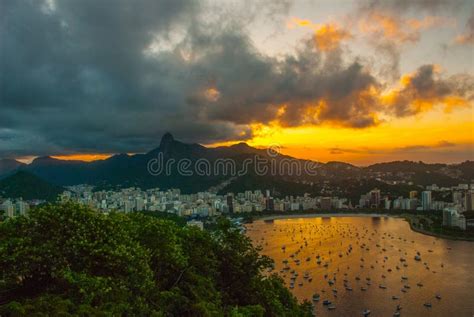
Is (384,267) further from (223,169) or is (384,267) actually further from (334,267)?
(223,169)

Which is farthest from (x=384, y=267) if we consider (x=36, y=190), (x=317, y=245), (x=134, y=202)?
(x=36, y=190)

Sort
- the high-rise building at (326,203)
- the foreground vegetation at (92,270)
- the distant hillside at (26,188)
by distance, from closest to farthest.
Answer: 1. the foreground vegetation at (92,270)
2. the distant hillside at (26,188)
3. the high-rise building at (326,203)

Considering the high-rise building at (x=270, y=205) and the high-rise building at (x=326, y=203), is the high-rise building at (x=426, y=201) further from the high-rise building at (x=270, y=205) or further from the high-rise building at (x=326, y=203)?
the high-rise building at (x=270, y=205)

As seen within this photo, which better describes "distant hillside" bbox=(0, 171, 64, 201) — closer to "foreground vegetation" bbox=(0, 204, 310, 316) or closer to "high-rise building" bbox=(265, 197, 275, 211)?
"high-rise building" bbox=(265, 197, 275, 211)

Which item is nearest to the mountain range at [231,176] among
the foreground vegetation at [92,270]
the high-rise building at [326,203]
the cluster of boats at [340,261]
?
the high-rise building at [326,203]

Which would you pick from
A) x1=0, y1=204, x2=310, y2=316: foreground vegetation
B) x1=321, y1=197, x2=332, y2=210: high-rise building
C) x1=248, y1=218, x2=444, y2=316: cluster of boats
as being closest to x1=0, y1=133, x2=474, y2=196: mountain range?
x1=321, y1=197, x2=332, y2=210: high-rise building

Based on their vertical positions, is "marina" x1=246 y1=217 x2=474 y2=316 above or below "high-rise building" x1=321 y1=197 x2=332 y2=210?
below

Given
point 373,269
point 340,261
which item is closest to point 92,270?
point 373,269
